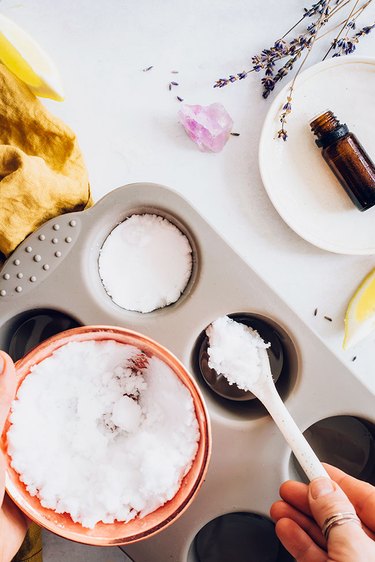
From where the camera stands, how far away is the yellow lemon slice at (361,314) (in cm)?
95

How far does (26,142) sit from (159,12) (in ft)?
1.17

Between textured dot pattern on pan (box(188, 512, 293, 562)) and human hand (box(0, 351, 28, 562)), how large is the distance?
29 centimetres

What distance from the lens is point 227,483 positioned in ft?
2.75

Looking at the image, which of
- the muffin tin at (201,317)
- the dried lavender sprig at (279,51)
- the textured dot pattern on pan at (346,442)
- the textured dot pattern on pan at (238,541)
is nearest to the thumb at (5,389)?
the muffin tin at (201,317)

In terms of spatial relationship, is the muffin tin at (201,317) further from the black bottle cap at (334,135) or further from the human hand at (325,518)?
the black bottle cap at (334,135)

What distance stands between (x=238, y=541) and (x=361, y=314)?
44cm

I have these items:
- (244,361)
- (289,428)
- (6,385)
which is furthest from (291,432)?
(6,385)

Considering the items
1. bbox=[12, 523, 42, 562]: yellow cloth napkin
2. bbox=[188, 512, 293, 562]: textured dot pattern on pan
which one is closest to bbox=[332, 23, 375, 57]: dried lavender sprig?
bbox=[188, 512, 293, 562]: textured dot pattern on pan

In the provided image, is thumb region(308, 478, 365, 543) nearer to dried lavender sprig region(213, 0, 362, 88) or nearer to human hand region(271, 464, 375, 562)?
human hand region(271, 464, 375, 562)

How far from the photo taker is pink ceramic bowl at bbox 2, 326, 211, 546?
0.74 m

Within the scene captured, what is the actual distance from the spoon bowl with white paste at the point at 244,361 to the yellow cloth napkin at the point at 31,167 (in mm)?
319

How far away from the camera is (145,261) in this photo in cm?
88

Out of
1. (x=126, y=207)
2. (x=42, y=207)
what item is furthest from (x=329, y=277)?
(x=42, y=207)

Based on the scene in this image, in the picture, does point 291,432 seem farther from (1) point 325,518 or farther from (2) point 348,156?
(2) point 348,156
